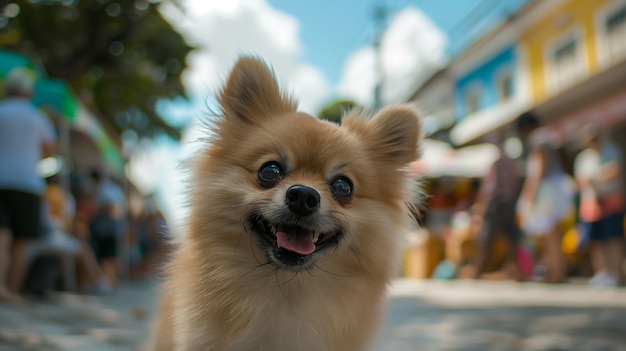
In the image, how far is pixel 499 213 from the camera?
825 centimetres

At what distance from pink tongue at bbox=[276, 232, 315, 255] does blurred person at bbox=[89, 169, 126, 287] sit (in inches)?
300

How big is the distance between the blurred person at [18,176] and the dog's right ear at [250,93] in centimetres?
359

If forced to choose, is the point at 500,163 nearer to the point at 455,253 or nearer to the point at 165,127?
the point at 455,253

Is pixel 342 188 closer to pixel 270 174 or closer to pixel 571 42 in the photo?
pixel 270 174

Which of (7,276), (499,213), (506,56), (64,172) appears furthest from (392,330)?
(506,56)

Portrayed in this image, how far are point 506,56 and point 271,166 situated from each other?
20.4m

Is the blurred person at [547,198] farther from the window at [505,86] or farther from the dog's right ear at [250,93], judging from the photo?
the window at [505,86]

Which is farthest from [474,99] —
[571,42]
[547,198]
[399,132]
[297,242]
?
[297,242]

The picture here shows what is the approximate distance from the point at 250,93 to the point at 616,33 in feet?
49.7

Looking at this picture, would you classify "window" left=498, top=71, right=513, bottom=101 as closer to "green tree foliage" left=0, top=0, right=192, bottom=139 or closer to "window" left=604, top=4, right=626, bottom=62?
"window" left=604, top=4, right=626, bottom=62

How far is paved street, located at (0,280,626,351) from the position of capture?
420 centimetres

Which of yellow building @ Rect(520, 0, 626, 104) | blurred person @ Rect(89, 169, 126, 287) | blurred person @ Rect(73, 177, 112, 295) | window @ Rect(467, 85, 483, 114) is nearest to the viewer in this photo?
blurred person @ Rect(73, 177, 112, 295)

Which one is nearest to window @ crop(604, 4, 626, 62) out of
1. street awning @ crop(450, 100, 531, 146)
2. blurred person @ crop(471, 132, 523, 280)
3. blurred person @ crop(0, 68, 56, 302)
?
street awning @ crop(450, 100, 531, 146)

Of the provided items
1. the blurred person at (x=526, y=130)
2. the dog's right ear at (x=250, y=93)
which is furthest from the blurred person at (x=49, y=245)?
the blurred person at (x=526, y=130)
